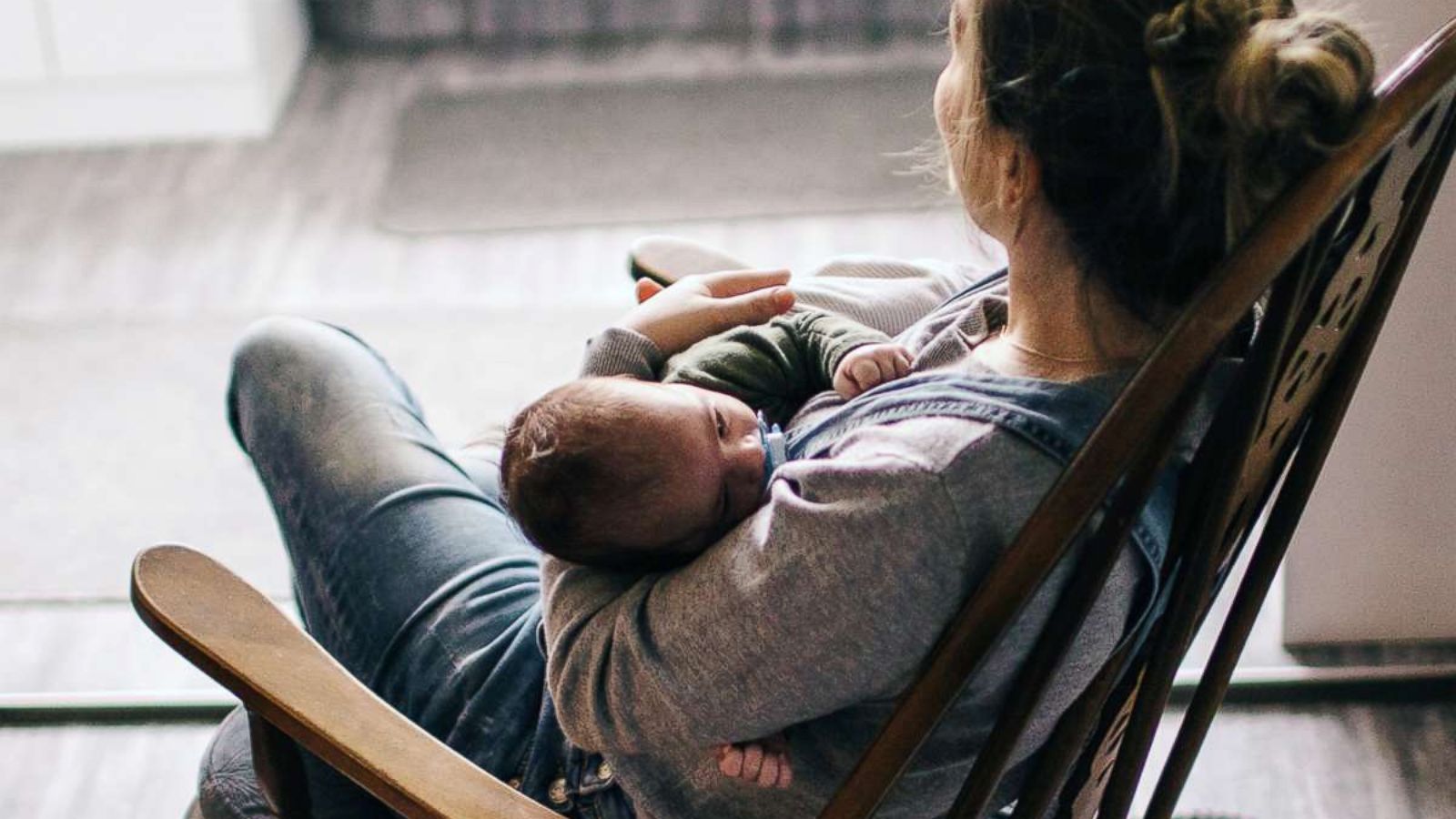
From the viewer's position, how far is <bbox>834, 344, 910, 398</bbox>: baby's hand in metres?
1.15

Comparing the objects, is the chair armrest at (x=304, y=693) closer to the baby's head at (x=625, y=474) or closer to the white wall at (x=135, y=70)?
the baby's head at (x=625, y=474)

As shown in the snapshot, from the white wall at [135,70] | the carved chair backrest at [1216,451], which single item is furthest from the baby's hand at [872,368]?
the white wall at [135,70]

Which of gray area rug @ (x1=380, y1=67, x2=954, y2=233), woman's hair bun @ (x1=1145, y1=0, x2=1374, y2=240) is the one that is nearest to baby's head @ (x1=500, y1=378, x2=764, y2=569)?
woman's hair bun @ (x1=1145, y1=0, x2=1374, y2=240)

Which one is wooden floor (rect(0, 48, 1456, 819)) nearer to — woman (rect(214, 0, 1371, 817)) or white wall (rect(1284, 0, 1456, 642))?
white wall (rect(1284, 0, 1456, 642))

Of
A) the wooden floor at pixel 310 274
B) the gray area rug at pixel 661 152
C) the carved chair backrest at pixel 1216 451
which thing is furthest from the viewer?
the gray area rug at pixel 661 152

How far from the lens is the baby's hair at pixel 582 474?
3.63ft

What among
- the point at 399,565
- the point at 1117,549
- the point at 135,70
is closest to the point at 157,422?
the point at 135,70

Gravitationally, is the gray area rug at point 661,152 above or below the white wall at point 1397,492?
below

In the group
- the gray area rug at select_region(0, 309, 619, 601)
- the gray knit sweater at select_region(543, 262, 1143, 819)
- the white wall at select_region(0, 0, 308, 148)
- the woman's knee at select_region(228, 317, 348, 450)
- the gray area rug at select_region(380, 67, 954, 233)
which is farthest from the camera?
the white wall at select_region(0, 0, 308, 148)

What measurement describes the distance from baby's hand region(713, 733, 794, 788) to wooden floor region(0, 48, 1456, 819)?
3.02 ft

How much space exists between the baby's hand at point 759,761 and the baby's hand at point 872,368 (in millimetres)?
243

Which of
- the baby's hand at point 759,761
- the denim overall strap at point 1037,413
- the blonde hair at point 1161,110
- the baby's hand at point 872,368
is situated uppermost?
the blonde hair at point 1161,110

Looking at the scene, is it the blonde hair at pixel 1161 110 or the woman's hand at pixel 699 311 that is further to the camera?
the woman's hand at pixel 699 311

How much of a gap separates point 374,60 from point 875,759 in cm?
312
